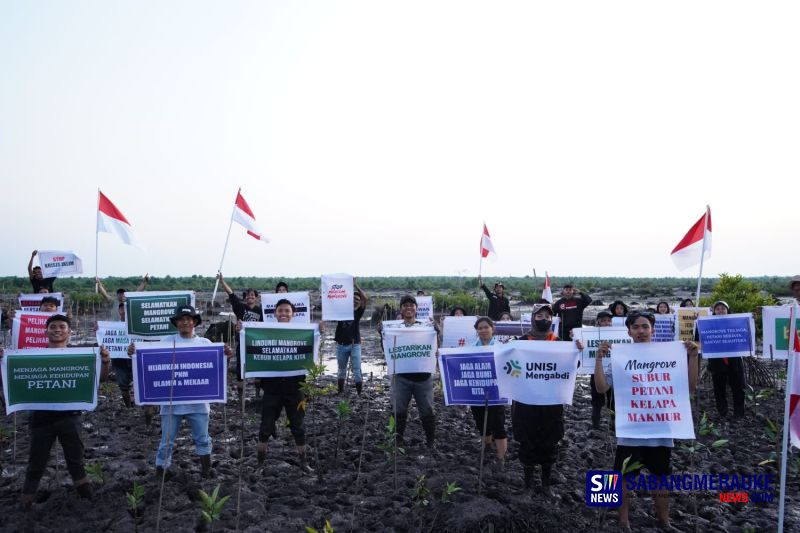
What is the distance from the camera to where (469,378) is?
6973 mm

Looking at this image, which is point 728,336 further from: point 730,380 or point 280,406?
point 280,406

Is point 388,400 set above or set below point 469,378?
below

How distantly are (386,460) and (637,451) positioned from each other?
3.10m

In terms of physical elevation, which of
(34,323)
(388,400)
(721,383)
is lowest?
(388,400)

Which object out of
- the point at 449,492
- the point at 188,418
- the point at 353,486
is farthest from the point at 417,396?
the point at 188,418

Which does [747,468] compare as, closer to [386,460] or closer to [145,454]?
[386,460]

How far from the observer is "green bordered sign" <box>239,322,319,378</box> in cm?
657

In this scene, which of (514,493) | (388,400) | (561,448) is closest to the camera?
(514,493)

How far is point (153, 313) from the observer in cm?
807

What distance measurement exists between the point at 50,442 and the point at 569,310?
7.83 meters

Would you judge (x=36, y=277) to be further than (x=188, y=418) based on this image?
Yes

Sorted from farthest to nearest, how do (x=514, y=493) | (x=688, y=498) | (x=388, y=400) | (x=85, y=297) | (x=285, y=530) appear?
→ (x=85, y=297) → (x=388, y=400) → (x=688, y=498) → (x=514, y=493) → (x=285, y=530)

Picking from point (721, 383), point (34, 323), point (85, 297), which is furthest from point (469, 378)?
point (85, 297)

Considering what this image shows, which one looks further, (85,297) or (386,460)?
(85,297)
